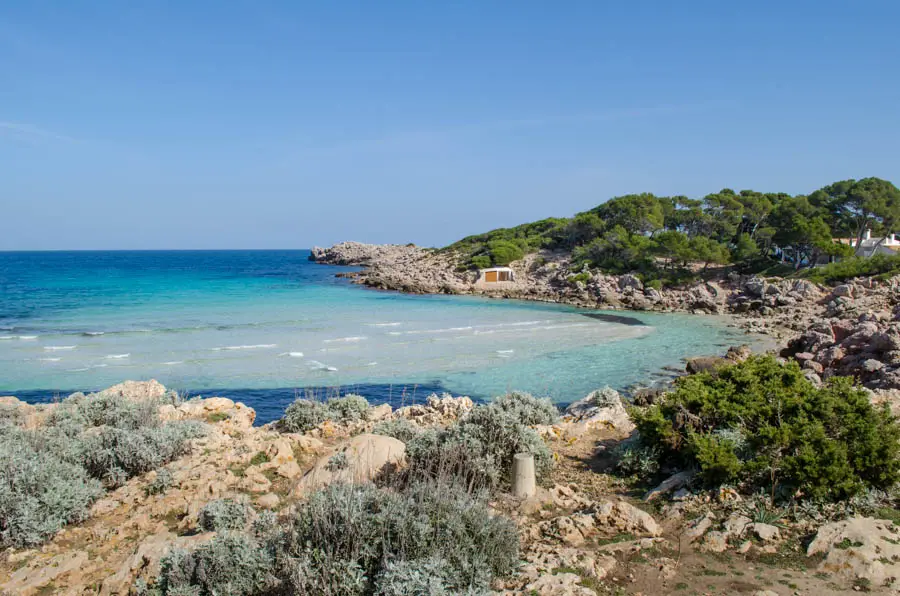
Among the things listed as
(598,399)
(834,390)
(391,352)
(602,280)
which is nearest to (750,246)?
(602,280)

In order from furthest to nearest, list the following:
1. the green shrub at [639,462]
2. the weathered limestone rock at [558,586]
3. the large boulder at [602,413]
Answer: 1. the large boulder at [602,413]
2. the green shrub at [639,462]
3. the weathered limestone rock at [558,586]

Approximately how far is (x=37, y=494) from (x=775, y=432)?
976 centimetres

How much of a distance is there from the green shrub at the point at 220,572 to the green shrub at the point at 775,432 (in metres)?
5.58

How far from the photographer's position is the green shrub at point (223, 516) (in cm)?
672

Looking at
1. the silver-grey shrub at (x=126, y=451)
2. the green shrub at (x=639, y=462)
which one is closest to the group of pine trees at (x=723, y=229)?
the green shrub at (x=639, y=462)

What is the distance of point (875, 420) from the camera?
7.79 m

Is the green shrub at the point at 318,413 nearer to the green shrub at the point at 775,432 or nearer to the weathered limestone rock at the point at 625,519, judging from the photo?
the green shrub at the point at 775,432

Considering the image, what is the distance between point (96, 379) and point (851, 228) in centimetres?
5897

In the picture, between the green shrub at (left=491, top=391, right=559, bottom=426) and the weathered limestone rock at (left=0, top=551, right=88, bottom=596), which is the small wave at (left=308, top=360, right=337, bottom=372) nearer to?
the green shrub at (left=491, top=391, right=559, bottom=426)

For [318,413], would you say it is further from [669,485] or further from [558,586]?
[558,586]

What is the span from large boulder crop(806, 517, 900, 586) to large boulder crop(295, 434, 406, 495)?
5.29 m

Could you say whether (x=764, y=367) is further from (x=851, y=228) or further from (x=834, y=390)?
(x=851, y=228)

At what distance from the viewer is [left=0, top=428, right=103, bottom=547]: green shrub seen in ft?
22.4

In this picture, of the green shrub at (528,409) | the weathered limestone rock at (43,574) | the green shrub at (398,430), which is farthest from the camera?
the green shrub at (528,409)
